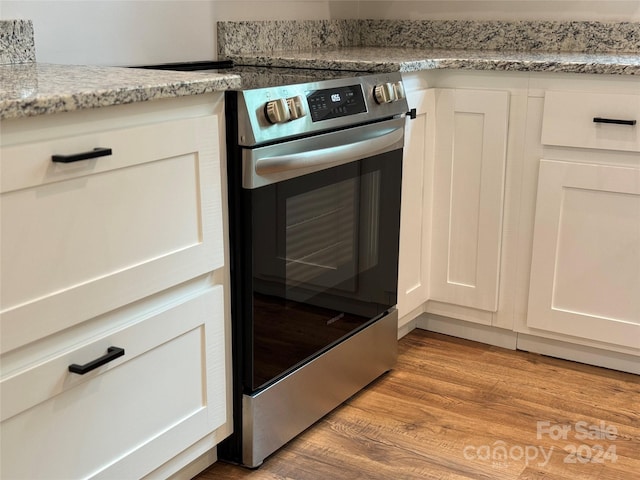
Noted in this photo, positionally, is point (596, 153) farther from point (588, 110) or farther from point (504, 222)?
point (504, 222)

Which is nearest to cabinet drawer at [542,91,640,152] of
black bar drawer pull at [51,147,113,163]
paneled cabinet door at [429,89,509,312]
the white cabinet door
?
paneled cabinet door at [429,89,509,312]

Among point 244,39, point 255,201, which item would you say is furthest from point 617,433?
point 244,39

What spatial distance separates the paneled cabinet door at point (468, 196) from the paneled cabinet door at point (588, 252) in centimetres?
14

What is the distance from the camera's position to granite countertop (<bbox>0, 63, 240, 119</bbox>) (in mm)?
1219

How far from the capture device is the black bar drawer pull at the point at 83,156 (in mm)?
1264

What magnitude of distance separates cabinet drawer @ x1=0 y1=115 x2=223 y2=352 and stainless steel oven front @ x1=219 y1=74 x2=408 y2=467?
0.10 metres

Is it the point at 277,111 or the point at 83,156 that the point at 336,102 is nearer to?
the point at 277,111

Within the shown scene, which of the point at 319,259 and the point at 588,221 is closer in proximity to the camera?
the point at 319,259

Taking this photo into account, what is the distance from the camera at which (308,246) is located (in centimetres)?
192

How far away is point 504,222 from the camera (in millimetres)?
2469

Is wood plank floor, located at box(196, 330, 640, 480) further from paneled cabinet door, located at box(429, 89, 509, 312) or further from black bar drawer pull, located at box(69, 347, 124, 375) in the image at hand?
black bar drawer pull, located at box(69, 347, 124, 375)

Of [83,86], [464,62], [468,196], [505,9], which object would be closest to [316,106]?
[83,86]

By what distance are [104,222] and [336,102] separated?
0.74 meters

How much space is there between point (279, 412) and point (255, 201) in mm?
550
